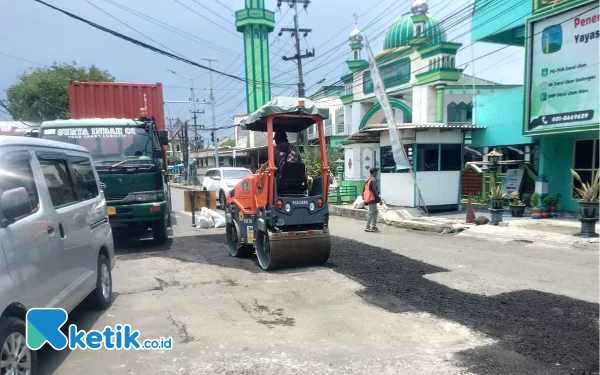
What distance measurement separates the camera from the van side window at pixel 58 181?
13.5 feet

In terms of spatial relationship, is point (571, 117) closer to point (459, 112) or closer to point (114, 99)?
point (114, 99)

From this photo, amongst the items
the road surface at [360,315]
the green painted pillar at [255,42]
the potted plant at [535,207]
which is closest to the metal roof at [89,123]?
the road surface at [360,315]

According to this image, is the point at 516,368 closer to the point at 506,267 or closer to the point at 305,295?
the point at 305,295

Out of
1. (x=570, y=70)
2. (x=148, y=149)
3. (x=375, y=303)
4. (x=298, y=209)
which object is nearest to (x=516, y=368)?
(x=375, y=303)

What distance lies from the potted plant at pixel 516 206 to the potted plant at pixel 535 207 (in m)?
0.28

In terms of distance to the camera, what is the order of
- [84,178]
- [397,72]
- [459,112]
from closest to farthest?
[84,178], [459,112], [397,72]

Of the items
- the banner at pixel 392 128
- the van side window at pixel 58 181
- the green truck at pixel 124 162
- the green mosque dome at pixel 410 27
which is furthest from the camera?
the green mosque dome at pixel 410 27

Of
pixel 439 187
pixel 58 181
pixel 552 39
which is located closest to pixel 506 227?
pixel 439 187

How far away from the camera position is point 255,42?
44375mm

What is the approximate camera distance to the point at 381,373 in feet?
11.7

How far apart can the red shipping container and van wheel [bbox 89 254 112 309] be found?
20.9ft

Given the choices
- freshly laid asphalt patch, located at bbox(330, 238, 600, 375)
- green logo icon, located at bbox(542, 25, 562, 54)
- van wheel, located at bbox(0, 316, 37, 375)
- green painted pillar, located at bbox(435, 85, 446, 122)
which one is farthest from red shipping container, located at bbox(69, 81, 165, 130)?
green painted pillar, located at bbox(435, 85, 446, 122)

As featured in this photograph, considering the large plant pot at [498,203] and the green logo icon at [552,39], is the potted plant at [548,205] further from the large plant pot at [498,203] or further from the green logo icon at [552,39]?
the green logo icon at [552,39]

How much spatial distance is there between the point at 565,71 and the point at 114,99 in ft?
38.3
